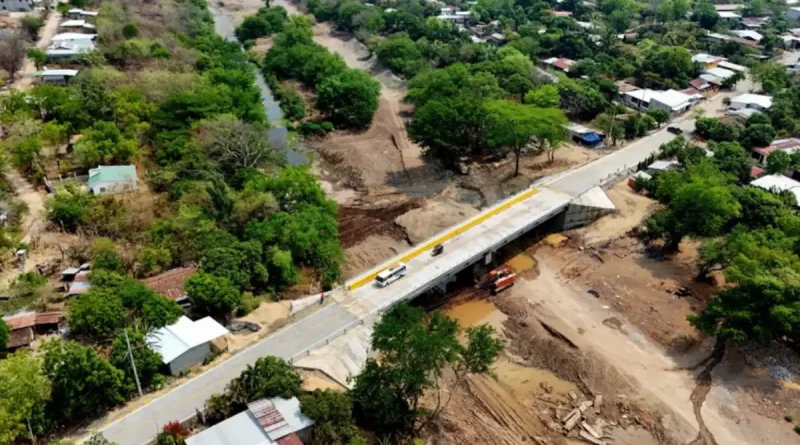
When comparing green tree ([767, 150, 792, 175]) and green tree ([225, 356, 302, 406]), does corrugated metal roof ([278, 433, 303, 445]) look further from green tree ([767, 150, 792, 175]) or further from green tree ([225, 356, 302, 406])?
green tree ([767, 150, 792, 175])

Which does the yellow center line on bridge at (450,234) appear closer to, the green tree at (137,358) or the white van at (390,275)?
the white van at (390,275)

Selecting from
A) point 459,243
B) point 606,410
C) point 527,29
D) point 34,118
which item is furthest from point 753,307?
point 527,29

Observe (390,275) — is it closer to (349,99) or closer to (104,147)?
(104,147)

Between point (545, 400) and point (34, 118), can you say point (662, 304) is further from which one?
point (34, 118)

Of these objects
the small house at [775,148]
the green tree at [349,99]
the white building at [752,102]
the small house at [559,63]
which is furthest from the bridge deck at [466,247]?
the small house at [559,63]

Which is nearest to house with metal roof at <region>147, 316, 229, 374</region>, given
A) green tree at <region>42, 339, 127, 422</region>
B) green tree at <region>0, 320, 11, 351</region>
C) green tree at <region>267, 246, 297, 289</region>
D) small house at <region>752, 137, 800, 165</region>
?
green tree at <region>42, 339, 127, 422</region>

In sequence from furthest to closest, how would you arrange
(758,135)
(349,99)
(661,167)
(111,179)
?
(349,99) < (758,135) < (661,167) < (111,179)

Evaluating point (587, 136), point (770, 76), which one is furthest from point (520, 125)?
point (770, 76)

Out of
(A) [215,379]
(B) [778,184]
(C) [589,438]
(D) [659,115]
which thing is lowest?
(D) [659,115]
